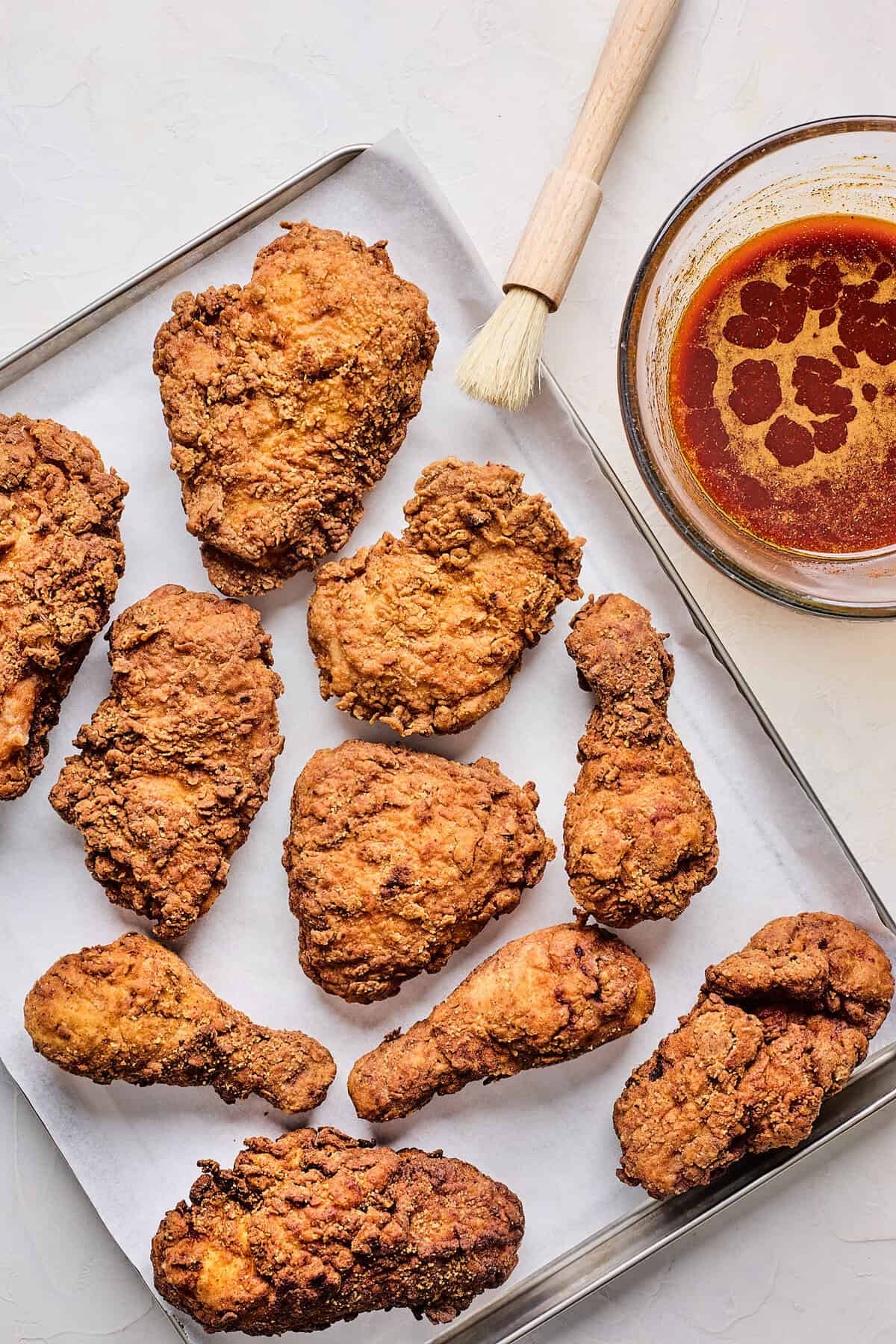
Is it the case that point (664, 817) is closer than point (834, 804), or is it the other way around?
point (664, 817)

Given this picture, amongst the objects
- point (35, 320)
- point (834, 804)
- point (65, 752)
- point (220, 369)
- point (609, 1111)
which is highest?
point (35, 320)

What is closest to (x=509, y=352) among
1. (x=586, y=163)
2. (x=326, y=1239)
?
(x=586, y=163)

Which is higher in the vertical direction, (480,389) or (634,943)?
(480,389)

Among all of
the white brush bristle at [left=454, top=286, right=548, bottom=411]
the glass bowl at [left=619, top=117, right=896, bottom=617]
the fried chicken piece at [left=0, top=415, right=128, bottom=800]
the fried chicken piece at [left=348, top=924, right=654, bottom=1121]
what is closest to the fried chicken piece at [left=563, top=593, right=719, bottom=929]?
the fried chicken piece at [left=348, top=924, right=654, bottom=1121]

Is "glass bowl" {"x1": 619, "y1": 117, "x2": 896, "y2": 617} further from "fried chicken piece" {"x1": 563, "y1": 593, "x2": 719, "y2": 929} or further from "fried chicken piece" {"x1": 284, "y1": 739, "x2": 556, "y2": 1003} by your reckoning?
"fried chicken piece" {"x1": 284, "y1": 739, "x2": 556, "y2": 1003}

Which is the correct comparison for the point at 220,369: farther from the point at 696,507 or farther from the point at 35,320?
the point at 696,507

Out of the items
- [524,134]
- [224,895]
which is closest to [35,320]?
A: [524,134]
